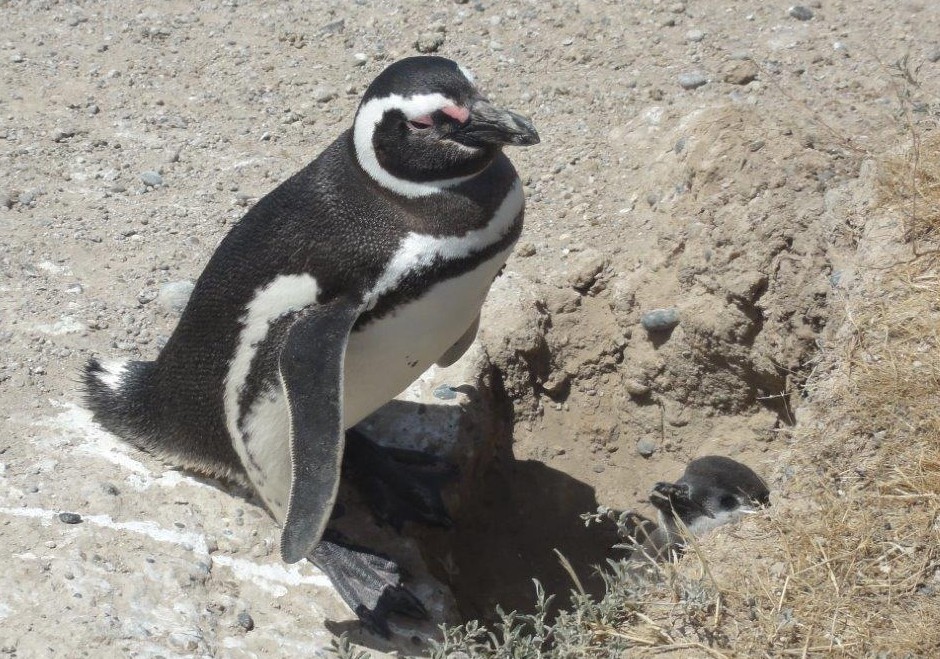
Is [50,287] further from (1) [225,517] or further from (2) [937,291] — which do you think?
(2) [937,291]

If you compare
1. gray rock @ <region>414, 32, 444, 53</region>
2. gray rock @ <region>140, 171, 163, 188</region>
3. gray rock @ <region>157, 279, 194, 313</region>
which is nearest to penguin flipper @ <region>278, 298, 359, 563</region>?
gray rock @ <region>157, 279, 194, 313</region>

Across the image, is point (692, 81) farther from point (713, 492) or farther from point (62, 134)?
point (62, 134)

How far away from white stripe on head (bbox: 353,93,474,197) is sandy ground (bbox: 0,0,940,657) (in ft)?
3.08

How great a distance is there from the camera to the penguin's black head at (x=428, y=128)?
2.33 m

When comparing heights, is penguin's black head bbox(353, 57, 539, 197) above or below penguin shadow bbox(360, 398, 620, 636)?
above

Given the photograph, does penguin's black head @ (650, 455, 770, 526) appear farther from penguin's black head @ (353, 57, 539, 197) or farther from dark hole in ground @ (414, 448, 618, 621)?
penguin's black head @ (353, 57, 539, 197)

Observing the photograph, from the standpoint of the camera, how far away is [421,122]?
2369 mm

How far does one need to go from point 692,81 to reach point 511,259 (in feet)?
3.26

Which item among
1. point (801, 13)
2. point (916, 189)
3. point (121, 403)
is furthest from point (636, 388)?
point (801, 13)

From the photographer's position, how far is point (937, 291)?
A: 261 centimetres

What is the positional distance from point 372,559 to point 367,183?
0.96 m

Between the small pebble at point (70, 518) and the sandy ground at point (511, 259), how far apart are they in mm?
16

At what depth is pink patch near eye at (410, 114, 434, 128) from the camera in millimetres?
2357

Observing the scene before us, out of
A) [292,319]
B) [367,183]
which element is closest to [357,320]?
[292,319]
